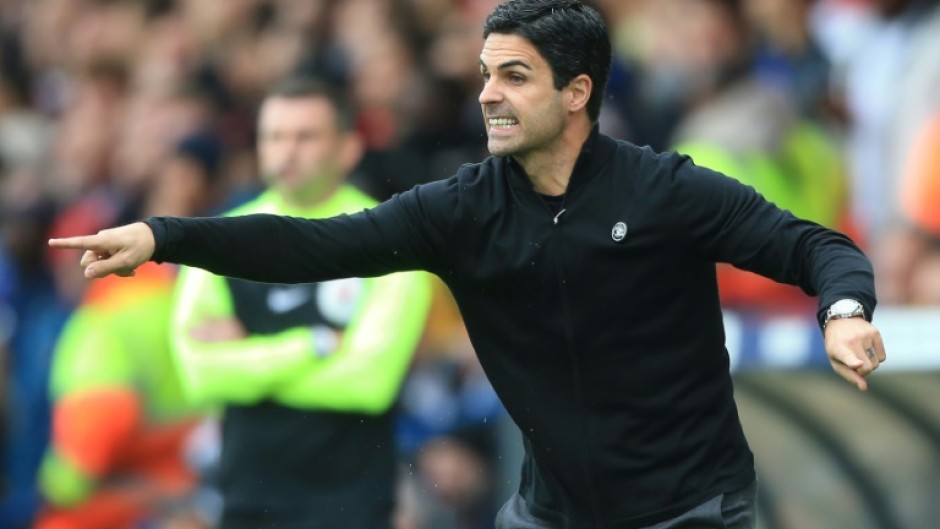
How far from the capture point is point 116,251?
4645 mm

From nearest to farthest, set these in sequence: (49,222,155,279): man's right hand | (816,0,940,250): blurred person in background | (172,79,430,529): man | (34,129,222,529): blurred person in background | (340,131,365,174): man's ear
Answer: (49,222,155,279): man's right hand → (172,79,430,529): man → (340,131,365,174): man's ear → (816,0,940,250): blurred person in background → (34,129,222,529): blurred person in background

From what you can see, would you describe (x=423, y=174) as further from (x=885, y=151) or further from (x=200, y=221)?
(x=200, y=221)

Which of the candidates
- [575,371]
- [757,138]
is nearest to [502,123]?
[575,371]

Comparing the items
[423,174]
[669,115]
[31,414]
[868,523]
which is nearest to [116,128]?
[31,414]

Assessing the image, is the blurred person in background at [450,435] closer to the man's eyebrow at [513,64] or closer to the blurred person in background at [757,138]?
the blurred person in background at [757,138]

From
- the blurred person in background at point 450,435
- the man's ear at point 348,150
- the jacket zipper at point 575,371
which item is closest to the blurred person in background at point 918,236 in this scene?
the blurred person in background at point 450,435

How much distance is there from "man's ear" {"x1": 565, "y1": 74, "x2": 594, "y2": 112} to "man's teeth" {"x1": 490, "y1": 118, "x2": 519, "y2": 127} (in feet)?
0.60

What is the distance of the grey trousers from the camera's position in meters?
4.83

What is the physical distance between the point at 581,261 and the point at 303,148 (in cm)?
253

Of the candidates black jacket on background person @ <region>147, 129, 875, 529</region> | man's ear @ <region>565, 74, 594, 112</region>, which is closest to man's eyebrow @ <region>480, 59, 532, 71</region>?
man's ear @ <region>565, 74, 594, 112</region>

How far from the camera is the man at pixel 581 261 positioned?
4.84 m

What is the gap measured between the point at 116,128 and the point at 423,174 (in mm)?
4064

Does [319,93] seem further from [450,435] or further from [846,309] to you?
[846,309]

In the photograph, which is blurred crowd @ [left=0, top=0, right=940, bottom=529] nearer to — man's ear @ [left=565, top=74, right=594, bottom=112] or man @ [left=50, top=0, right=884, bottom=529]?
man @ [left=50, top=0, right=884, bottom=529]
